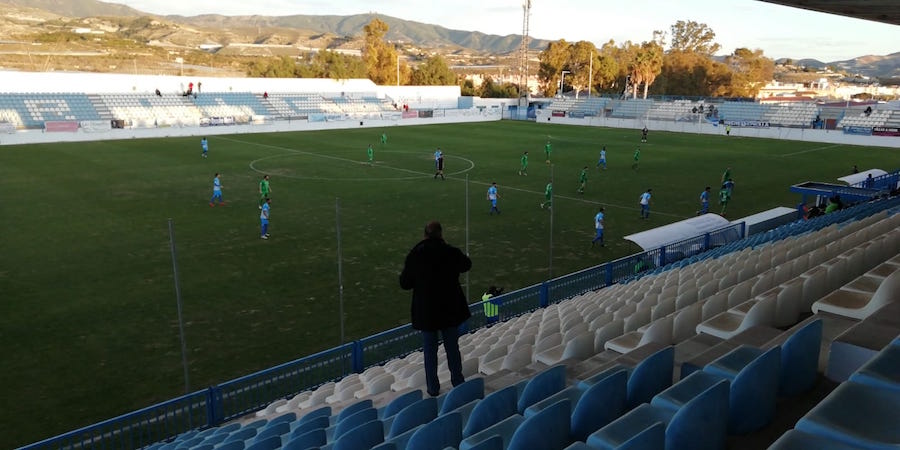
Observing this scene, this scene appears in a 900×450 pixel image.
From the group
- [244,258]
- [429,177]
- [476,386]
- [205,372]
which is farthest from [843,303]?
[429,177]

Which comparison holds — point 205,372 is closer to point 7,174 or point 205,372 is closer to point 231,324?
point 231,324

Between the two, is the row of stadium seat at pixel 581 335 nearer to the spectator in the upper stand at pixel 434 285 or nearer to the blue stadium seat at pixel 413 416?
the blue stadium seat at pixel 413 416

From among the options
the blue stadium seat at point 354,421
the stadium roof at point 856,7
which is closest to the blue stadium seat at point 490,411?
the blue stadium seat at point 354,421

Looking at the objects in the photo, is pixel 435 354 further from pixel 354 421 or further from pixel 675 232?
pixel 675 232

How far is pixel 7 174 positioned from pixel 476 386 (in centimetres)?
3571

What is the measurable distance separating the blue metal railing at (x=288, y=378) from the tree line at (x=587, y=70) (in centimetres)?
8907

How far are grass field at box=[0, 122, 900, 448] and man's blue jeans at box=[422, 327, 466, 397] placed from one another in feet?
19.6

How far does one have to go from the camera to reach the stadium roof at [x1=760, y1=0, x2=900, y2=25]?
1282 cm

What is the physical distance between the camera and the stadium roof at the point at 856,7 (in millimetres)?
12820

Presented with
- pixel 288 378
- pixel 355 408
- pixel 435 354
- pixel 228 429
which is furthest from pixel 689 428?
pixel 288 378

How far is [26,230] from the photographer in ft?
70.4

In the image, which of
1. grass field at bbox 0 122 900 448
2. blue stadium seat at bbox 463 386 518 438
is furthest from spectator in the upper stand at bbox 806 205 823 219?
blue stadium seat at bbox 463 386 518 438

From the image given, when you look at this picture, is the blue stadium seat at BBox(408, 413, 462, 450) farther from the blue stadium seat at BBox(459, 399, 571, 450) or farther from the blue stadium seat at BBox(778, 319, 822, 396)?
the blue stadium seat at BBox(778, 319, 822, 396)

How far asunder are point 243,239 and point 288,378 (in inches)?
441
